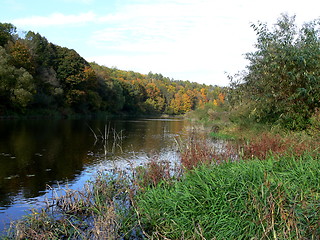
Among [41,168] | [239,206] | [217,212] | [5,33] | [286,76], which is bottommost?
[41,168]

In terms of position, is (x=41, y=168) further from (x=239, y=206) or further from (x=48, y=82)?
(x=48, y=82)

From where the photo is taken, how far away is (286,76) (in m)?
17.5

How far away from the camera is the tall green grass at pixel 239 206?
4.74 m

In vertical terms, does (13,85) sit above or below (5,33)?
below

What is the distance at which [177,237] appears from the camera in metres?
5.40

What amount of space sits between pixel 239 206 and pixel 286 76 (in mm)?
14183

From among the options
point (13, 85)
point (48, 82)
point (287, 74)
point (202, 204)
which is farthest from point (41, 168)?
point (48, 82)

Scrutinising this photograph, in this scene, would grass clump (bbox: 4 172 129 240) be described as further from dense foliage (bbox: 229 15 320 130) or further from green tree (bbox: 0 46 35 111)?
green tree (bbox: 0 46 35 111)

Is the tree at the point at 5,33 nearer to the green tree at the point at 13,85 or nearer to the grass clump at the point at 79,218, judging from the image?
the green tree at the point at 13,85

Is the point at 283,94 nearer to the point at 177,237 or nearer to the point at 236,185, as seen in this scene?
the point at 236,185

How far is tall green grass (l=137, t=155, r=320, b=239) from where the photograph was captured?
4.74m

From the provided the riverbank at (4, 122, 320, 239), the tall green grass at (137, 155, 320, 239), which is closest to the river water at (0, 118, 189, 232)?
the riverbank at (4, 122, 320, 239)

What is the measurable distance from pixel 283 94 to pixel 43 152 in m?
14.4

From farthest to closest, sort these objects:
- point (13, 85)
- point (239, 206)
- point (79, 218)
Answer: point (13, 85)
point (79, 218)
point (239, 206)
